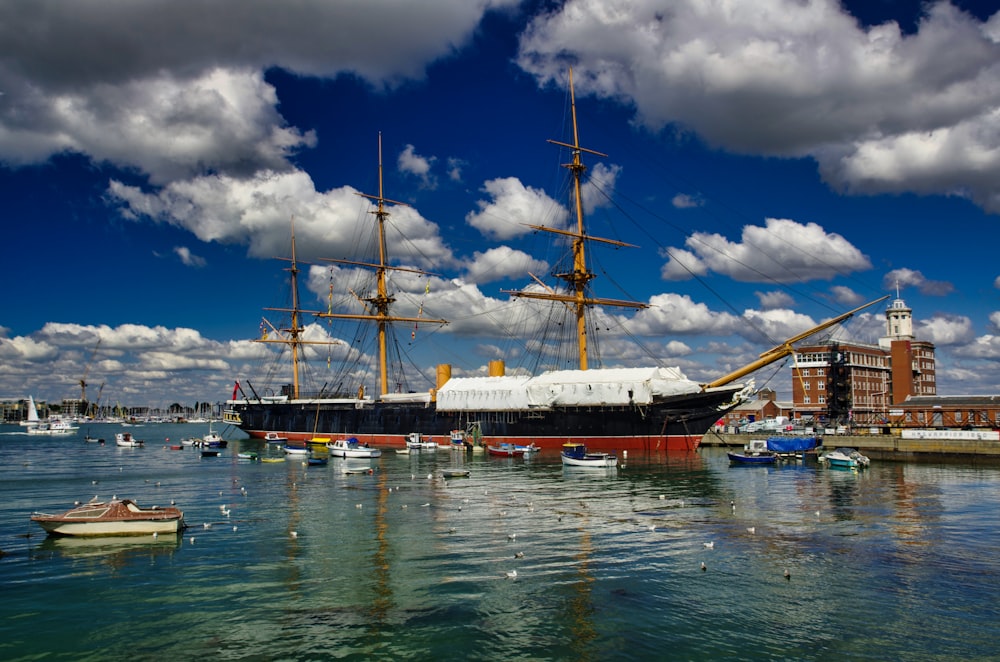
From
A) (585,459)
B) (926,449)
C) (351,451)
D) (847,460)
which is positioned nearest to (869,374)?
(926,449)

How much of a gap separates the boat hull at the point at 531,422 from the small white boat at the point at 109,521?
55441 mm

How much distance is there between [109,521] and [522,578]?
19313mm

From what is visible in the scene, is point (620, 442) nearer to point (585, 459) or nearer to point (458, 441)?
point (585, 459)

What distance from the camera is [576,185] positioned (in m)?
94.9

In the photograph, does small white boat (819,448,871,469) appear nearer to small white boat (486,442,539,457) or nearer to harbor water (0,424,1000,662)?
harbor water (0,424,1000,662)

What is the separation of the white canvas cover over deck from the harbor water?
33.5 metres

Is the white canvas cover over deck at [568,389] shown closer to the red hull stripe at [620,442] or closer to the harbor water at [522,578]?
the red hull stripe at [620,442]

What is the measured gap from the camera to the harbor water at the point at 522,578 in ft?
57.8

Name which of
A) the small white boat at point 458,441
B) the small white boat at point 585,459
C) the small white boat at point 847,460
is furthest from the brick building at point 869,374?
the small white boat at point 585,459

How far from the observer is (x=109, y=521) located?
30.3 metres

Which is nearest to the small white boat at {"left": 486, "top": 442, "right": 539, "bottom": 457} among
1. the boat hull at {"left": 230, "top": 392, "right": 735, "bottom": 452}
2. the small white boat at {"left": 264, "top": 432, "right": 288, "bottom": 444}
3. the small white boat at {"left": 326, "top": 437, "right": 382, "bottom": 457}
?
the boat hull at {"left": 230, "top": 392, "right": 735, "bottom": 452}

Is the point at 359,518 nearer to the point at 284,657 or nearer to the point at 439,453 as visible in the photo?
the point at 284,657

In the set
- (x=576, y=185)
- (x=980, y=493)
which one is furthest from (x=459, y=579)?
(x=576, y=185)

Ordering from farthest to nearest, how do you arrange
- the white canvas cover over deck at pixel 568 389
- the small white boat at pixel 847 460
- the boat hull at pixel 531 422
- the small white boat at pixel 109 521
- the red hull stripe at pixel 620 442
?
the white canvas cover over deck at pixel 568 389
the red hull stripe at pixel 620 442
the boat hull at pixel 531 422
the small white boat at pixel 847 460
the small white boat at pixel 109 521
